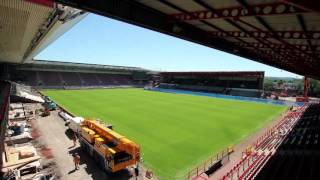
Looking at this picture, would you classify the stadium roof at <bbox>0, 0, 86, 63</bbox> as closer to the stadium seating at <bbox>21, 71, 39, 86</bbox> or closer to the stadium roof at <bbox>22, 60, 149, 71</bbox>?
the stadium seating at <bbox>21, 71, 39, 86</bbox>

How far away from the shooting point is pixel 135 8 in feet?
30.2

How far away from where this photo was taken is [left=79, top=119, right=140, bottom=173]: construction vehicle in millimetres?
14258

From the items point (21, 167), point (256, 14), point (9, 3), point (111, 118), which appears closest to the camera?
point (256, 14)

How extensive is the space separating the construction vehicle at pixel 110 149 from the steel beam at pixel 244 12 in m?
8.57

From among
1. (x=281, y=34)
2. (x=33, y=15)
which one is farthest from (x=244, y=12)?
(x=33, y=15)

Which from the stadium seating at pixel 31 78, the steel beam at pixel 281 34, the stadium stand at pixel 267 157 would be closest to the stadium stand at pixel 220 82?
the stadium stand at pixel 267 157

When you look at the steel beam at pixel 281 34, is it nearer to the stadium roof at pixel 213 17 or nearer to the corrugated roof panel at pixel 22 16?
the stadium roof at pixel 213 17

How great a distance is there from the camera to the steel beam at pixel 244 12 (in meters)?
Result: 7.46

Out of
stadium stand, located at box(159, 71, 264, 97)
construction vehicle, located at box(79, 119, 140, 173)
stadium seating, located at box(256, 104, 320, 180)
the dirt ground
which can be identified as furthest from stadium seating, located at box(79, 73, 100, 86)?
stadium seating, located at box(256, 104, 320, 180)

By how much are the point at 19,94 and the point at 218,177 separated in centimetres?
3996

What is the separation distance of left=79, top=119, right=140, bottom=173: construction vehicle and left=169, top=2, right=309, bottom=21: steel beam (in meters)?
8.57

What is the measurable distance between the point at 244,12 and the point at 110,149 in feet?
35.7

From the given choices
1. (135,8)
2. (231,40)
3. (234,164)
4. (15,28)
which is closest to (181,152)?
(234,164)

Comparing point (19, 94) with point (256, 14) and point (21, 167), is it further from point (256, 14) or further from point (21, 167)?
point (256, 14)
